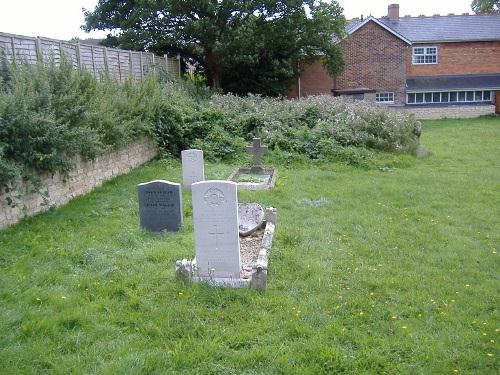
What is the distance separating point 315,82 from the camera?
33.5 m

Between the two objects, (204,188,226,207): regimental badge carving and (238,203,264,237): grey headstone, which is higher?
(204,188,226,207): regimental badge carving

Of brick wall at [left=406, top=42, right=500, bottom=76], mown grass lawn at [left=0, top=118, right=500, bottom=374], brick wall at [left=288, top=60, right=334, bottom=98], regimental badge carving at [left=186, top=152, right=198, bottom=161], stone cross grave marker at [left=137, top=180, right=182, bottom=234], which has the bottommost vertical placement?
mown grass lawn at [left=0, top=118, right=500, bottom=374]

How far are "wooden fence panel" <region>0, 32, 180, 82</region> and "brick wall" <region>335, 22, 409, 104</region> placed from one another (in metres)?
14.6

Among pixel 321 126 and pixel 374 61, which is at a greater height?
pixel 374 61

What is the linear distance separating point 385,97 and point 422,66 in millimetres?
3848

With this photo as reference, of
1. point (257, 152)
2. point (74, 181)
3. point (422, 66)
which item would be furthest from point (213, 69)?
point (74, 181)

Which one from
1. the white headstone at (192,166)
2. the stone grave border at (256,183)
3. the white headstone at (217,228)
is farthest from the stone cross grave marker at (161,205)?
the stone grave border at (256,183)

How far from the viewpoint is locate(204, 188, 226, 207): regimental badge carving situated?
19.9 ft

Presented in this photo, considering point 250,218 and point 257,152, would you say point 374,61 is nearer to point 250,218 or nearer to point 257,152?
point 257,152

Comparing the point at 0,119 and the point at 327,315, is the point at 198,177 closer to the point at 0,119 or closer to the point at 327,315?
the point at 0,119

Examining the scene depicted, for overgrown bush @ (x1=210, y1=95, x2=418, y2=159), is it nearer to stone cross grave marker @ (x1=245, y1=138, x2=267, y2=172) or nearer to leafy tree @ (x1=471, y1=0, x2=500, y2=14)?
stone cross grave marker @ (x1=245, y1=138, x2=267, y2=172)

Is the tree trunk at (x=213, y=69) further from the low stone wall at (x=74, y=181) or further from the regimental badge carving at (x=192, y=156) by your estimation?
the regimental badge carving at (x=192, y=156)

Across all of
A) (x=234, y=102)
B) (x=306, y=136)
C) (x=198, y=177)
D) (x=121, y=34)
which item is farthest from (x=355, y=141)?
(x=121, y=34)

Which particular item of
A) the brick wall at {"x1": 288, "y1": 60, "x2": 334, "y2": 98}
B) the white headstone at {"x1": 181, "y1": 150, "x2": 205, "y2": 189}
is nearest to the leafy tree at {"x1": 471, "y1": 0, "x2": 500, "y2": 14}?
the brick wall at {"x1": 288, "y1": 60, "x2": 334, "y2": 98}
